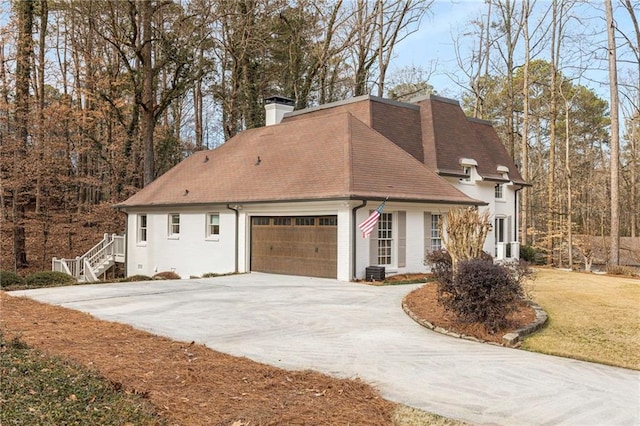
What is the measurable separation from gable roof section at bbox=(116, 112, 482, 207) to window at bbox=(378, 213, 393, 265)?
981mm

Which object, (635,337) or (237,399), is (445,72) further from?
(237,399)

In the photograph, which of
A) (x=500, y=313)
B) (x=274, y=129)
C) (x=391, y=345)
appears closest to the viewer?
(x=391, y=345)

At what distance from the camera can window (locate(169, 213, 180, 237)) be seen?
75.6ft

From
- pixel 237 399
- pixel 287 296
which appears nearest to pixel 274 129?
pixel 287 296

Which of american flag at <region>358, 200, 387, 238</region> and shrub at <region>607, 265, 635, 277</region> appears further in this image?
shrub at <region>607, 265, 635, 277</region>

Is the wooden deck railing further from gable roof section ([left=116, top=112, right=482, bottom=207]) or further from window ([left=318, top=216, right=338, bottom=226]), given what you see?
window ([left=318, top=216, right=338, bottom=226])

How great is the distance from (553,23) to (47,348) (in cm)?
3153

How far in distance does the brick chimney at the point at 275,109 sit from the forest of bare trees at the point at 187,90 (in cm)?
397

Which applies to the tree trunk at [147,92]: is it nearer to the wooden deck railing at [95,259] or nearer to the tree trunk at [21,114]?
the wooden deck railing at [95,259]

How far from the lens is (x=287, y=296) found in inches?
486

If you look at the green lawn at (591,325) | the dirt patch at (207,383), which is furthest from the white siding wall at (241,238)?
the dirt patch at (207,383)

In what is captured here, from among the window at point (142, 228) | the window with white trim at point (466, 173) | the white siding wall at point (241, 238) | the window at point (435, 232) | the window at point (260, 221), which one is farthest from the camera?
the window at point (142, 228)

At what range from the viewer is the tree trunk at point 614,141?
2111 centimetres

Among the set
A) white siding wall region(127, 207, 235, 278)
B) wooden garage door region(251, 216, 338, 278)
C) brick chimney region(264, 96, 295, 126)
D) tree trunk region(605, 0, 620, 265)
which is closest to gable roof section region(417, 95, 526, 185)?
tree trunk region(605, 0, 620, 265)
